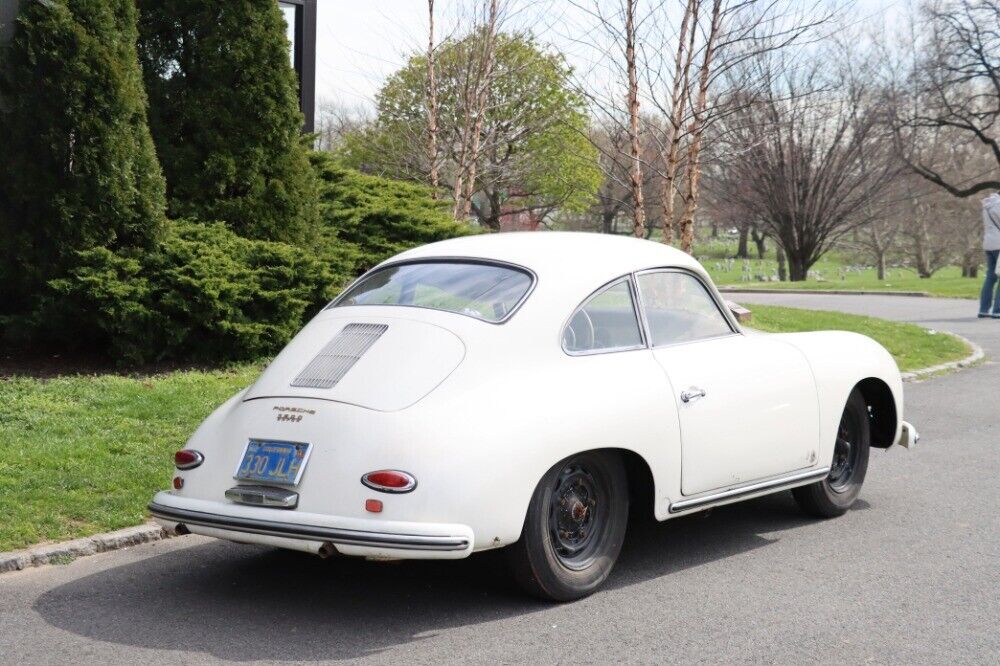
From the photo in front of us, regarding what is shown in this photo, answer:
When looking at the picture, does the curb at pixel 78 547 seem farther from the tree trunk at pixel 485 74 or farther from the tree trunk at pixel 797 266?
the tree trunk at pixel 797 266

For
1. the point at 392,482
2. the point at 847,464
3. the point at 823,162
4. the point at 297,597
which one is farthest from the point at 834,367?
the point at 823,162

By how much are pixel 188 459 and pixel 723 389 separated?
2.59 m

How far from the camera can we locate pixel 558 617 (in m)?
5.00

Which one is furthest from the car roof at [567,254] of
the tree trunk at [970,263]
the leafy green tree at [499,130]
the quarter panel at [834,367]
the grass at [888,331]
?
the tree trunk at [970,263]

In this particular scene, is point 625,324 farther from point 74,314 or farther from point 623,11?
point 623,11

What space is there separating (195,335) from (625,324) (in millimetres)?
5705

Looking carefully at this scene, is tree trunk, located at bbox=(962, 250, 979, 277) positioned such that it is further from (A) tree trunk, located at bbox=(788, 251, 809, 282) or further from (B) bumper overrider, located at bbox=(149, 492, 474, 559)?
(B) bumper overrider, located at bbox=(149, 492, 474, 559)

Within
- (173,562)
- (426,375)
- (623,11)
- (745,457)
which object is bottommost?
(173,562)

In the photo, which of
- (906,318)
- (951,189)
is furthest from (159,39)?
(951,189)

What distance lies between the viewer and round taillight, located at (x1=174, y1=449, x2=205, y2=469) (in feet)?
17.1

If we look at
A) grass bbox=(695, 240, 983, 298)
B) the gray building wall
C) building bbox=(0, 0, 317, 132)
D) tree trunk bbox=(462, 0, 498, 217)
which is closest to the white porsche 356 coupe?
the gray building wall

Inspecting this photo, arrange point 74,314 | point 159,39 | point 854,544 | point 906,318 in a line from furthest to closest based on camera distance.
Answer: point 906,318
point 159,39
point 74,314
point 854,544

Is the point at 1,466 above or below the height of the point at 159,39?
below

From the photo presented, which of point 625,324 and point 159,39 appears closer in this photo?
point 625,324
